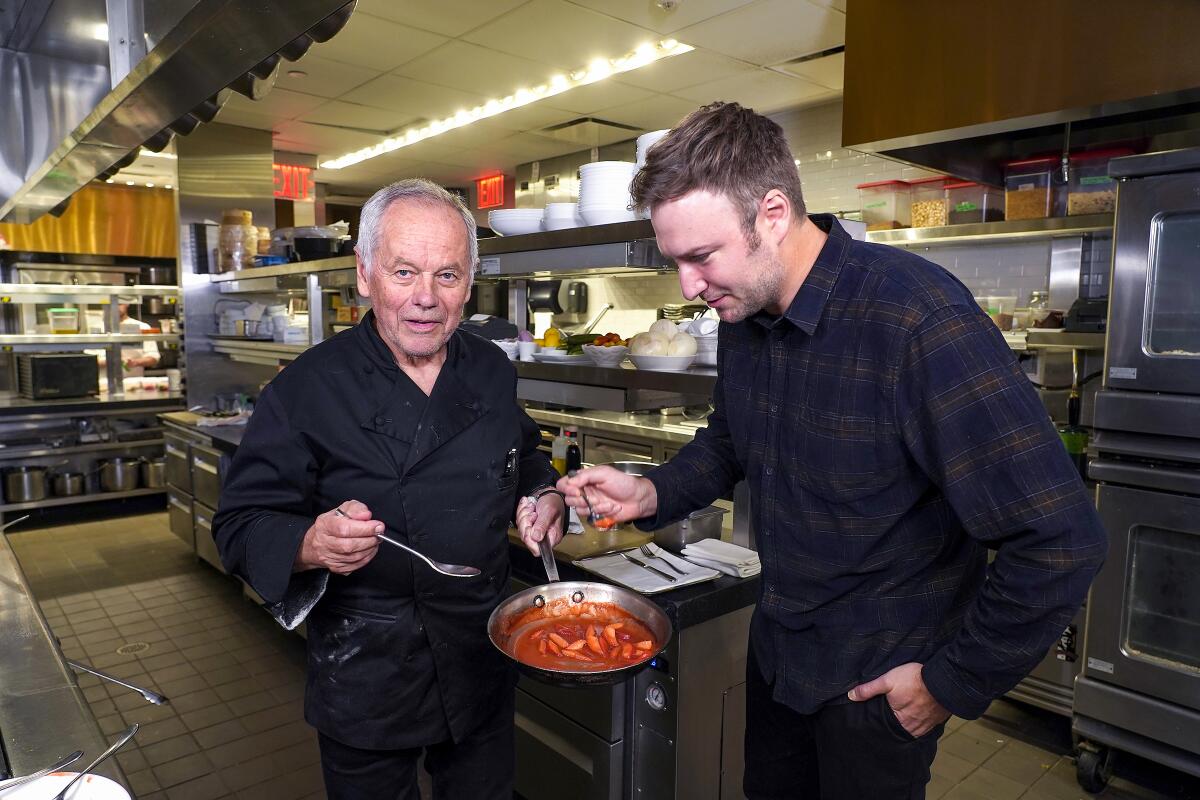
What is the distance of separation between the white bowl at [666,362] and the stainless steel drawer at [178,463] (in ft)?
14.0

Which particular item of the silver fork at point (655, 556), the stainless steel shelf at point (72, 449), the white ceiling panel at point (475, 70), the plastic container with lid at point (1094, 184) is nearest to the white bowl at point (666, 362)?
the silver fork at point (655, 556)

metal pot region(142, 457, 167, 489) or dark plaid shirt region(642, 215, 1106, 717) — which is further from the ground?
dark plaid shirt region(642, 215, 1106, 717)

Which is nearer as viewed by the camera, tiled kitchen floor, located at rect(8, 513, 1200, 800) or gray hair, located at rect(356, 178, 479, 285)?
gray hair, located at rect(356, 178, 479, 285)

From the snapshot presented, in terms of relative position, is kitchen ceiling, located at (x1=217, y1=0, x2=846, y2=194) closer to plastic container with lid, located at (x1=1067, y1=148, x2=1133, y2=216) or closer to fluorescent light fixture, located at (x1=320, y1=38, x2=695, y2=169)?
fluorescent light fixture, located at (x1=320, y1=38, x2=695, y2=169)

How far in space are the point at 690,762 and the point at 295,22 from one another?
210 centimetres

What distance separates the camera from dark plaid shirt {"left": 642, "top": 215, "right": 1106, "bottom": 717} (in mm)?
1234

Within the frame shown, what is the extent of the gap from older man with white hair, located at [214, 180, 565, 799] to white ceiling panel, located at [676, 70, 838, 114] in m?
4.64

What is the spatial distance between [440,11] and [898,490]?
420 cm

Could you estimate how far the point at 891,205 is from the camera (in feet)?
17.0

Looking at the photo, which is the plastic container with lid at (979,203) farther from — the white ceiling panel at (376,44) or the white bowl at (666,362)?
the white ceiling panel at (376,44)

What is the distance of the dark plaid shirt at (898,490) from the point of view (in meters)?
1.23

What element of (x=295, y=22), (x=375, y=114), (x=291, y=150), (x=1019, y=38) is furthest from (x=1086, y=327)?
(x=291, y=150)

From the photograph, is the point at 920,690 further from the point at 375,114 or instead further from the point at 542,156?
the point at 542,156

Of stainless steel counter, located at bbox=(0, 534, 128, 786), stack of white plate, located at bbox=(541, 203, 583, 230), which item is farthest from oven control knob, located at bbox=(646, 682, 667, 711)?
stack of white plate, located at bbox=(541, 203, 583, 230)
